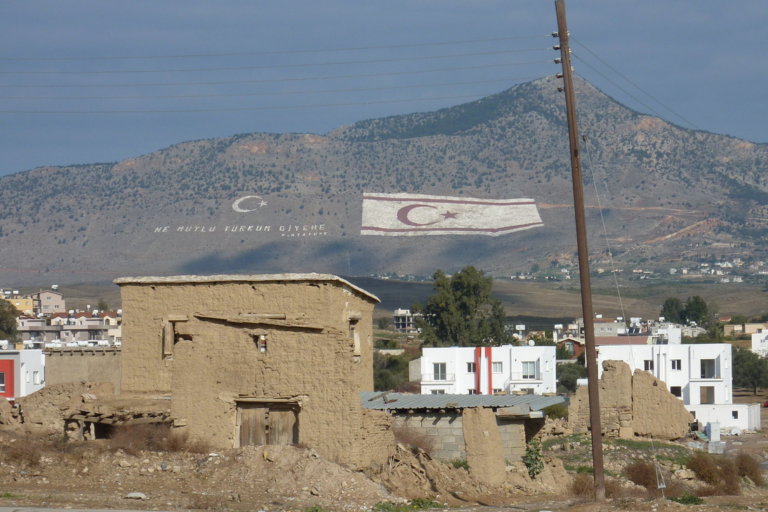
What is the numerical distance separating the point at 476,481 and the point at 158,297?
955 cm

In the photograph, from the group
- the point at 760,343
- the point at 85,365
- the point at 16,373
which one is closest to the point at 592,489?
the point at 85,365

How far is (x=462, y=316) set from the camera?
84.2 m

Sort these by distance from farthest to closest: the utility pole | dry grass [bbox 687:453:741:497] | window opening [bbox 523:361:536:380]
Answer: window opening [bbox 523:361:536:380] < dry grass [bbox 687:453:741:497] < the utility pole

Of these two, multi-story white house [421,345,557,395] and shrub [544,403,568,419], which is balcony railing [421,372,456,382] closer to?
multi-story white house [421,345,557,395]

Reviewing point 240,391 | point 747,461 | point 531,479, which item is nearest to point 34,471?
point 240,391

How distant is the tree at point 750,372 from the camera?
8194 centimetres

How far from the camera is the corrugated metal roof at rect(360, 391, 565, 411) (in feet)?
89.0

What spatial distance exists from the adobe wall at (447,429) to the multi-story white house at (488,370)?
36.3m

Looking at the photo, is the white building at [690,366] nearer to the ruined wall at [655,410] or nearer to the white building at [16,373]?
the ruined wall at [655,410]

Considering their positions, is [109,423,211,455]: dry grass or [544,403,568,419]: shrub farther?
[544,403,568,419]: shrub

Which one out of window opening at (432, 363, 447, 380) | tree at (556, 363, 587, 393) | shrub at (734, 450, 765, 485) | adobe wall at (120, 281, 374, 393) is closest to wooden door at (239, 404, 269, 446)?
adobe wall at (120, 281, 374, 393)

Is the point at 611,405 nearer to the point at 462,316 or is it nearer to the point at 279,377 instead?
the point at 279,377

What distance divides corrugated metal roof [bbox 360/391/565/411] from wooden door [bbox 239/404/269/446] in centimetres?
419

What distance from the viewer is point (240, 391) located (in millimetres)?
23281
